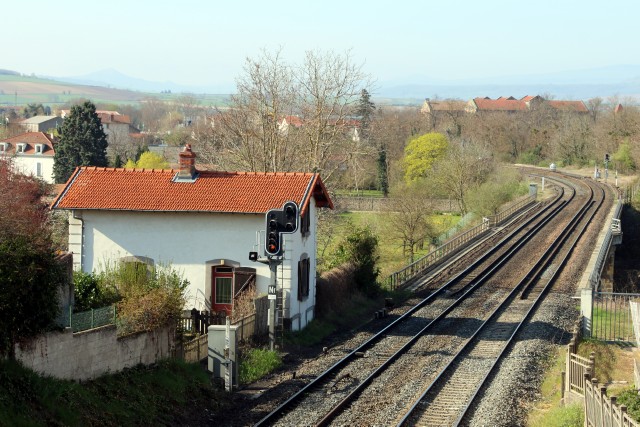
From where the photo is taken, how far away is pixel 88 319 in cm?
1819

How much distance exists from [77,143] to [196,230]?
6099 centimetres

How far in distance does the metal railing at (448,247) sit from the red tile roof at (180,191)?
1053 cm

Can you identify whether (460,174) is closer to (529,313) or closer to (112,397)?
(529,313)

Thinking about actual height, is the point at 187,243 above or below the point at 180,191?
below

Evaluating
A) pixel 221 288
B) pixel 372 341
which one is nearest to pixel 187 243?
pixel 221 288

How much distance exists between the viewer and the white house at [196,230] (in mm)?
27594

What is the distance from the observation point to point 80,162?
8662 centimetres

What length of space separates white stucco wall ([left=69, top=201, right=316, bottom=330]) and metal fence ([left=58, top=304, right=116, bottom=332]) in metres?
8.51

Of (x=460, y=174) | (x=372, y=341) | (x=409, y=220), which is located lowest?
(x=372, y=341)

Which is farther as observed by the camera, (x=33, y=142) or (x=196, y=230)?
(x=33, y=142)

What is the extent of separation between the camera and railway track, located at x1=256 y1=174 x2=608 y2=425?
63.3 feet

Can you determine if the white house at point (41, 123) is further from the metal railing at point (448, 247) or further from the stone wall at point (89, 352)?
the stone wall at point (89, 352)

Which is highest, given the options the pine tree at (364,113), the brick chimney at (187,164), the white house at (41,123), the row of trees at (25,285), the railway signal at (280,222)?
the white house at (41,123)

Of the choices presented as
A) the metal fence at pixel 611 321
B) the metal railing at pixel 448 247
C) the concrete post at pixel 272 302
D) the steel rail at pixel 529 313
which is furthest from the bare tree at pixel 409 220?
the concrete post at pixel 272 302
